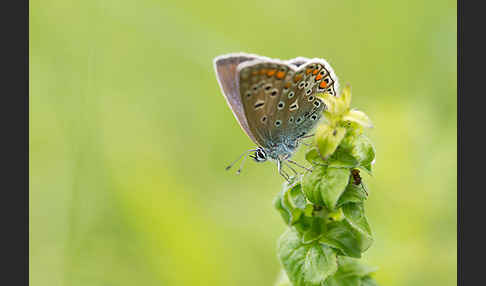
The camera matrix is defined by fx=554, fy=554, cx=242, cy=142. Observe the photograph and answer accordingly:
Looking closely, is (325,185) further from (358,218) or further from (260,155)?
(260,155)

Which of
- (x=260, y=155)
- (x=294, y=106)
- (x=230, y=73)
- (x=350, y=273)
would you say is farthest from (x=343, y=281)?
(x=230, y=73)

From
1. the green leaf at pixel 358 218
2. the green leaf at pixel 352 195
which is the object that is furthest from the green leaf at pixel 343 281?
the green leaf at pixel 352 195

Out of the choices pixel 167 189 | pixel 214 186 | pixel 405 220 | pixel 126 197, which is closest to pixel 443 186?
pixel 405 220

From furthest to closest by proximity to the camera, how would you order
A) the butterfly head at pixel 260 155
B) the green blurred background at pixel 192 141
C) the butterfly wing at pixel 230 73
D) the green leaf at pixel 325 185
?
the green blurred background at pixel 192 141 → the butterfly head at pixel 260 155 → the butterfly wing at pixel 230 73 → the green leaf at pixel 325 185

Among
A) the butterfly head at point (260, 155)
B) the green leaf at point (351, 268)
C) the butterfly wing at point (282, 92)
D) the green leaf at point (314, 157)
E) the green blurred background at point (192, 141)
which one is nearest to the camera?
the green leaf at point (314, 157)

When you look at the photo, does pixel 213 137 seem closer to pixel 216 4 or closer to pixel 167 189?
pixel 167 189

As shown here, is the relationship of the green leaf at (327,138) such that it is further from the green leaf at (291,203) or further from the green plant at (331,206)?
the green leaf at (291,203)

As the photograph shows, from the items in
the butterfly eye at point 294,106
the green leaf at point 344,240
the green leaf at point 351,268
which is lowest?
the green leaf at point 351,268

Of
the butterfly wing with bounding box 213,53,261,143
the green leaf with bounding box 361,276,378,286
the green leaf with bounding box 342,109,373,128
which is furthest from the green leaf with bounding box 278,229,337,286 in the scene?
the butterfly wing with bounding box 213,53,261,143

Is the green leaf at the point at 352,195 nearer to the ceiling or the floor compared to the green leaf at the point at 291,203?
nearer to the ceiling

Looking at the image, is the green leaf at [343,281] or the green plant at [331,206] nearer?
the green plant at [331,206]
